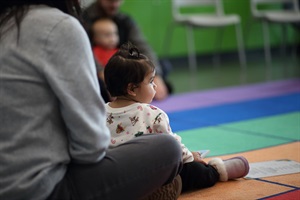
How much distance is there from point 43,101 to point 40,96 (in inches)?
0.5

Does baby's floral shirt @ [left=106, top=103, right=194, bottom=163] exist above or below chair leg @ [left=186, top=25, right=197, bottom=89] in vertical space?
above

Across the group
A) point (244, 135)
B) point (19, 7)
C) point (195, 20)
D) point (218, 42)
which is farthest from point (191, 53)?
point (19, 7)

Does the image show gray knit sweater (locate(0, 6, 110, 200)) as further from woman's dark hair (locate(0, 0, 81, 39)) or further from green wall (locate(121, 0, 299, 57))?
green wall (locate(121, 0, 299, 57))

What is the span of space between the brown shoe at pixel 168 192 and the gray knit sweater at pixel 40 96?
39 centimetres

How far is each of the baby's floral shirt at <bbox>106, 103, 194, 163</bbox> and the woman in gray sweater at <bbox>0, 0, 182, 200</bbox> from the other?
1.10ft

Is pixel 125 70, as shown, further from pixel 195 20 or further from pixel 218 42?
pixel 218 42

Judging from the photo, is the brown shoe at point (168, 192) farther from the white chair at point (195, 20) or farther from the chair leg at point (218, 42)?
the chair leg at point (218, 42)

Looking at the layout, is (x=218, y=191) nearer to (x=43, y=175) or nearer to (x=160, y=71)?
(x=43, y=175)

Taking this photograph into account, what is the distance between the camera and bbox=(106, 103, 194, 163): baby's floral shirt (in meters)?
1.52

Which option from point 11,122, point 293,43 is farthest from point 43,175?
point 293,43

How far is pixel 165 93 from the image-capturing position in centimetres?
385

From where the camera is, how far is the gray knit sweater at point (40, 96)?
1117mm

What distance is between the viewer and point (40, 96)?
1138 mm

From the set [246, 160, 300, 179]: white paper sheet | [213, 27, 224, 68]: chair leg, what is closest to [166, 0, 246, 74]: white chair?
[213, 27, 224, 68]: chair leg
